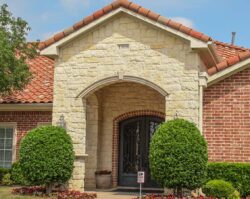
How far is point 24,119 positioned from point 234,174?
28.2ft

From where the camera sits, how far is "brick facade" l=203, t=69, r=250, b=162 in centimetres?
1509

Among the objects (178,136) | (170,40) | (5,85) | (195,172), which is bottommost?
(195,172)

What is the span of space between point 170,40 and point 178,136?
3.28 m

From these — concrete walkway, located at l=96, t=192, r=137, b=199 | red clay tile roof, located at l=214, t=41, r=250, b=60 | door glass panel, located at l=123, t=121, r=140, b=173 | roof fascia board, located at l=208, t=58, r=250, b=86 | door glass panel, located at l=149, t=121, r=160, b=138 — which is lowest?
concrete walkway, located at l=96, t=192, r=137, b=199

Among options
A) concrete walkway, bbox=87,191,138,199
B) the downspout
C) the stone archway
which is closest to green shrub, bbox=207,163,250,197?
the downspout

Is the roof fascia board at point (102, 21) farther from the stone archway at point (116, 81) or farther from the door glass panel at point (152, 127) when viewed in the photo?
the door glass panel at point (152, 127)

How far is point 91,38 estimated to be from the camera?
15.6 metres

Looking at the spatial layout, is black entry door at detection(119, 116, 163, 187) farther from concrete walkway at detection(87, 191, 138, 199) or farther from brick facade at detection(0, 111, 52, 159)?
brick facade at detection(0, 111, 52, 159)

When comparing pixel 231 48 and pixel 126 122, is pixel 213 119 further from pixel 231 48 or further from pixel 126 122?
pixel 231 48

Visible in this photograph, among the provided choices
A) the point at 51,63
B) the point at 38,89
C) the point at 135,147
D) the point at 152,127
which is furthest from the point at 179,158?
the point at 51,63

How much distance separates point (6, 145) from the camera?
1908 cm

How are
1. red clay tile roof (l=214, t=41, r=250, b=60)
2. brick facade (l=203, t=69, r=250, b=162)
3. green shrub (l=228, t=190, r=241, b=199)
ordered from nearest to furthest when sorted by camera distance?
green shrub (l=228, t=190, r=241, b=199) → brick facade (l=203, t=69, r=250, b=162) → red clay tile roof (l=214, t=41, r=250, b=60)

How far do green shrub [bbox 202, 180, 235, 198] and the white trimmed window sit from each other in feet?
28.4

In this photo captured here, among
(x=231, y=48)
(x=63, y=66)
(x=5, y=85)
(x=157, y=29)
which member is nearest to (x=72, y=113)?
(x=63, y=66)
